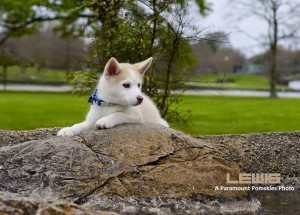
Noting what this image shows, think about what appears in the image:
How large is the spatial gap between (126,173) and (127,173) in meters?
0.01

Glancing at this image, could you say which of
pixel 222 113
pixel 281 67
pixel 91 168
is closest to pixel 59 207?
pixel 91 168

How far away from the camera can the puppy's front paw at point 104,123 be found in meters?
6.86

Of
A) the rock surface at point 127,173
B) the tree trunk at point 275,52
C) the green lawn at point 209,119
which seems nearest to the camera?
the rock surface at point 127,173

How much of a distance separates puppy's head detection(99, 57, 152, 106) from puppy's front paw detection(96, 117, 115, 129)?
0.83 feet

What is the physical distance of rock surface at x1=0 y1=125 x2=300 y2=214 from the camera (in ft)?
21.4

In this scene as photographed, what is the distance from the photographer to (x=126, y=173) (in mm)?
6695

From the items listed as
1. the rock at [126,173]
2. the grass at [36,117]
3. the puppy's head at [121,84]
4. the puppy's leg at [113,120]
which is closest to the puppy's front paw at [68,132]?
the rock at [126,173]

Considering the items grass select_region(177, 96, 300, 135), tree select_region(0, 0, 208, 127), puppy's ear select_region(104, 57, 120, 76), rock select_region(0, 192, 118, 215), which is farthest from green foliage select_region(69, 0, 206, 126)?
rock select_region(0, 192, 118, 215)

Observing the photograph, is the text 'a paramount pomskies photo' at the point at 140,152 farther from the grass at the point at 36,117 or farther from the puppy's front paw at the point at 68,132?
the grass at the point at 36,117

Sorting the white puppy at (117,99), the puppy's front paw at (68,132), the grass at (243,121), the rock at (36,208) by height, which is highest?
the white puppy at (117,99)

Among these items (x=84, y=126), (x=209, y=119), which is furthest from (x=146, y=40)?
(x=209, y=119)

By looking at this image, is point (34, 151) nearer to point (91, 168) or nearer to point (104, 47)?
point (91, 168)

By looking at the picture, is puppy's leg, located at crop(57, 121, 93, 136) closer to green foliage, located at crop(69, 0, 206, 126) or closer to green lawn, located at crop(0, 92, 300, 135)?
green foliage, located at crop(69, 0, 206, 126)

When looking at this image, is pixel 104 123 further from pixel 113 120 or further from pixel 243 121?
pixel 243 121
